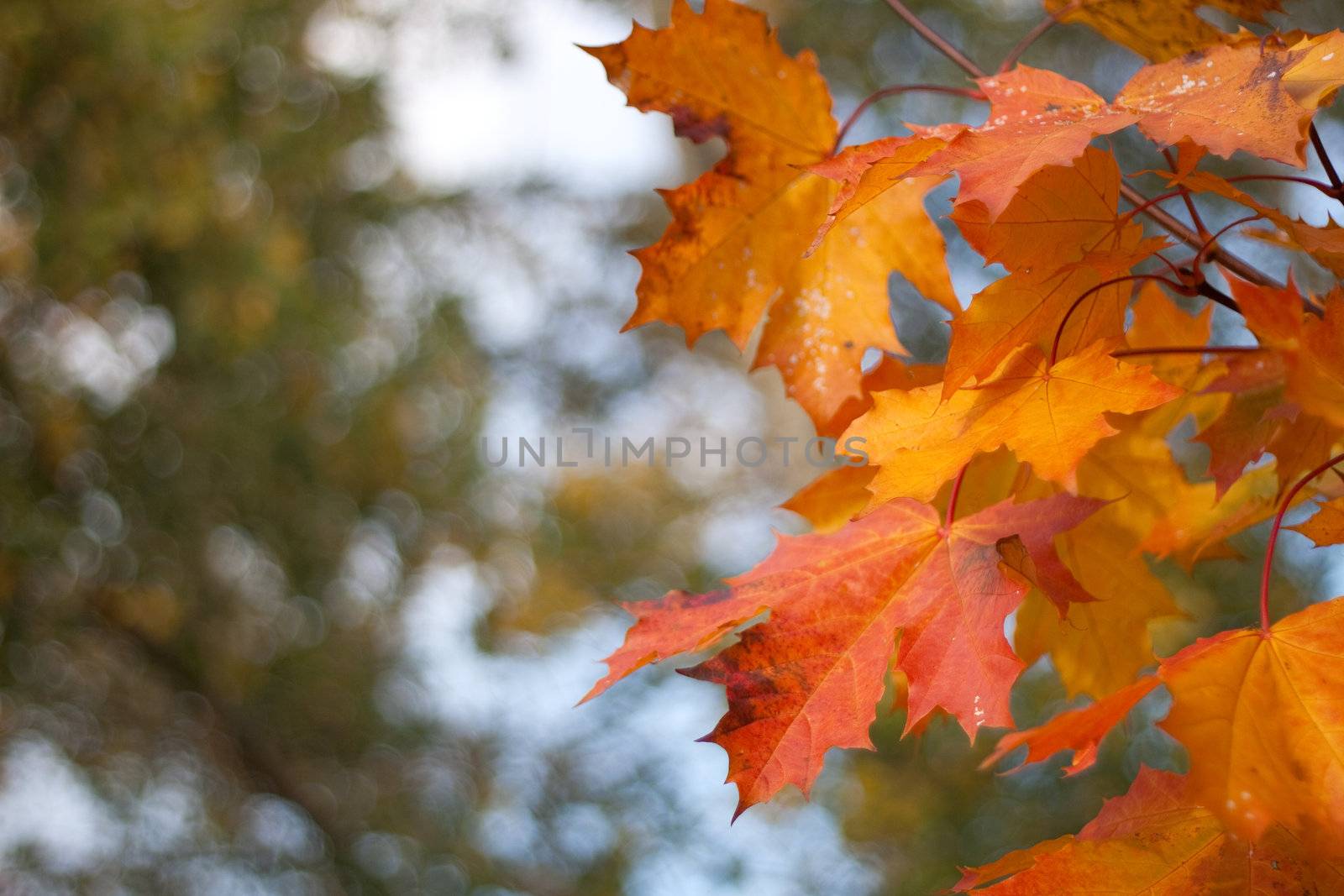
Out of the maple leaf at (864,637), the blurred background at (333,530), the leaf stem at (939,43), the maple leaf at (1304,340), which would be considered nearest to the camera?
the maple leaf at (1304,340)

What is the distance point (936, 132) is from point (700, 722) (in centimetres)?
265

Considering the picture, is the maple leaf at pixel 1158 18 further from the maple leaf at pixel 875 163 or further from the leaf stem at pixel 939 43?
the maple leaf at pixel 875 163

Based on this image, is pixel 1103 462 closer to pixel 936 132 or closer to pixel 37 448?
pixel 936 132

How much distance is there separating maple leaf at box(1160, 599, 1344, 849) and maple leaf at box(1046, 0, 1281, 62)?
0.33 m

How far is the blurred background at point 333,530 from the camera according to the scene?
9.12ft

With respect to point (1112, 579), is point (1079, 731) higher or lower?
lower

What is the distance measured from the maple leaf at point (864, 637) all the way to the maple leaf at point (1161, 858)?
7 centimetres

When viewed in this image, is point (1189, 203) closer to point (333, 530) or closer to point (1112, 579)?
point (1112, 579)

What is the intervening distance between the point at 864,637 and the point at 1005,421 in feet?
0.44

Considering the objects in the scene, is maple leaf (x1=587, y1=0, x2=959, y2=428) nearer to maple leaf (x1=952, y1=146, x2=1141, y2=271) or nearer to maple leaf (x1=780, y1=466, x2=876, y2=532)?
maple leaf (x1=780, y1=466, x2=876, y2=532)

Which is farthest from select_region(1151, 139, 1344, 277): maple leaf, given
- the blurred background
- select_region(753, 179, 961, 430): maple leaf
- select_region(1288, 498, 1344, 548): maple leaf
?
the blurred background

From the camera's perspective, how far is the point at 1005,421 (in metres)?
0.49

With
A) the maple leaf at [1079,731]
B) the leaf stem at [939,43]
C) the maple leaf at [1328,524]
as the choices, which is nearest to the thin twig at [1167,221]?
the leaf stem at [939,43]

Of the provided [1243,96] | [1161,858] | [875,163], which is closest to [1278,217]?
[1243,96]
